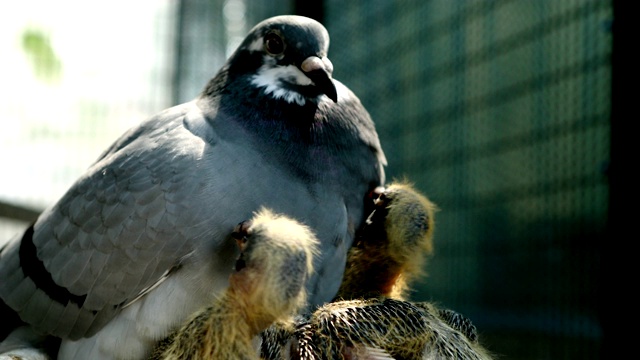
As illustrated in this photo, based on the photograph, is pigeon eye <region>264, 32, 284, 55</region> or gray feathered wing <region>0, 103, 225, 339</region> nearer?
gray feathered wing <region>0, 103, 225, 339</region>

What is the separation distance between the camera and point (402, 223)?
2.19 meters

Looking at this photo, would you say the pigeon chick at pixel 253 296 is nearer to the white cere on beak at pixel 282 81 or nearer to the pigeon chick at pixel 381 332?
the pigeon chick at pixel 381 332

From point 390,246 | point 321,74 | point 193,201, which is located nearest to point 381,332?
point 390,246

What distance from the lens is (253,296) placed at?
5.69 feet

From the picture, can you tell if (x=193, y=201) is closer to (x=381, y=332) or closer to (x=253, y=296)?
(x=253, y=296)

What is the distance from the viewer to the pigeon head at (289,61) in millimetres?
2119

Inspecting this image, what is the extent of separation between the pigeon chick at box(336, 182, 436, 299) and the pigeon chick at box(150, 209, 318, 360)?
43 cm

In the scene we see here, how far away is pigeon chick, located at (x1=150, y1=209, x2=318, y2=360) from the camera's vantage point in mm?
1717

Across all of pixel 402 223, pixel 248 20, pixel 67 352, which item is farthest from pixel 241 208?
pixel 248 20

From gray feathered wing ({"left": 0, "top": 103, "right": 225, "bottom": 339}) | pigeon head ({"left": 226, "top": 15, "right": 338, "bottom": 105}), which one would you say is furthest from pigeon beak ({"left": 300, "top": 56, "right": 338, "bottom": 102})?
gray feathered wing ({"left": 0, "top": 103, "right": 225, "bottom": 339})

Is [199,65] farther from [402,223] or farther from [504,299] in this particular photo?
[402,223]

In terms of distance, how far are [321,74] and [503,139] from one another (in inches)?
89.9

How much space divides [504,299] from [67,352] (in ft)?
8.95

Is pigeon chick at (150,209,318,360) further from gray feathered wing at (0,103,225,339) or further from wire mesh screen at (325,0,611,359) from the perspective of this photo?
wire mesh screen at (325,0,611,359)
